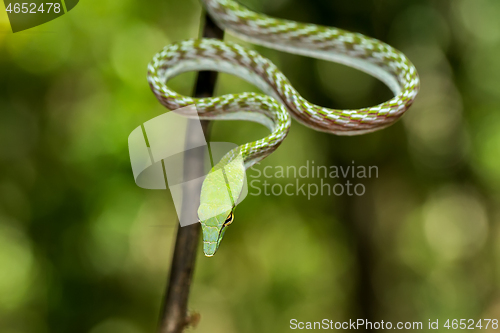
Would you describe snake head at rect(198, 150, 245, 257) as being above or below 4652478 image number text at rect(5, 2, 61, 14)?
below

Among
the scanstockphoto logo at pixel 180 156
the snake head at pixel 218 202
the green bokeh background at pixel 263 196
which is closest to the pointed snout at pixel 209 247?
the snake head at pixel 218 202

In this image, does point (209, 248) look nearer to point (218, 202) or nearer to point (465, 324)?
point (218, 202)

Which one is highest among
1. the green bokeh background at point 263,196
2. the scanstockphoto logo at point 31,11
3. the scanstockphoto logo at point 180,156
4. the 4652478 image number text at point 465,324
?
the scanstockphoto logo at point 31,11

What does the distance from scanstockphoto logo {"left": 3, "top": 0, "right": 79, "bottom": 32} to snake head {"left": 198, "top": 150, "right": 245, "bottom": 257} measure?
4.93ft

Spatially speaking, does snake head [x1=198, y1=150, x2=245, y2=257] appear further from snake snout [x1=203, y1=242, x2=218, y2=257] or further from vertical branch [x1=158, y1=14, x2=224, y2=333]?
vertical branch [x1=158, y1=14, x2=224, y2=333]

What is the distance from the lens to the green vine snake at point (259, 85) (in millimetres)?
1037

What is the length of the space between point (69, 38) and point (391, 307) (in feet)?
12.9

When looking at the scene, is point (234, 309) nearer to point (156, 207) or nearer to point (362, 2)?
point (156, 207)

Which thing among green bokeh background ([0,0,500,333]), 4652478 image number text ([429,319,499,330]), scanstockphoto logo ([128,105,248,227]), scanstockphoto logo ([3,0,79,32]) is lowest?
4652478 image number text ([429,319,499,330])

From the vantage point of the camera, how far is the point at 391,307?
3.30 meters

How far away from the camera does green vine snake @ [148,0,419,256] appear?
1037 millimetres
